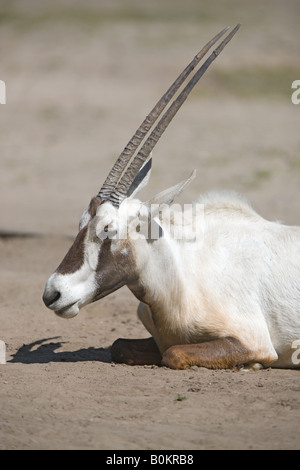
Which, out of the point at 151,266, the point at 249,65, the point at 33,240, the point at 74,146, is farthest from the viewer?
the point at 249,65

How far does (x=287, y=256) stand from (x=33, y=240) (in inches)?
238

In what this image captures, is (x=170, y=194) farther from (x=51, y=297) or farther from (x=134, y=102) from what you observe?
(x=134, y=102)

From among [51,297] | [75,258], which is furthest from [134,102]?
[51,297]

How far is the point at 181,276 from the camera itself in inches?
264

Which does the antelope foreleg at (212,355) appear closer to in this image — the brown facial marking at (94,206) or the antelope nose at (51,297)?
the antelope nose at (51,297)

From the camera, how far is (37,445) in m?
4.88

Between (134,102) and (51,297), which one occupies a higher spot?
(134,102)

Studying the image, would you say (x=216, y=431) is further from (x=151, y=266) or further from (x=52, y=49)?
(x=52, y=49)

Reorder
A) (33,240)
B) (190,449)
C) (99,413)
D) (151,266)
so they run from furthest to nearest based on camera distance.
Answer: (33,240)
(151,266)
(99,413)
(190,449)

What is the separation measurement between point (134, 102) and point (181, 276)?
15736mm

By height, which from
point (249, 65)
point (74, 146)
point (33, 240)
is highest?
point (249, 65)

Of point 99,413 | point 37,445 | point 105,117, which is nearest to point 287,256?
point 99,413

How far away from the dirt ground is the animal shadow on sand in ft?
0.06

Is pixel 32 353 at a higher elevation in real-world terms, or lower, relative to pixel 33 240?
lower
